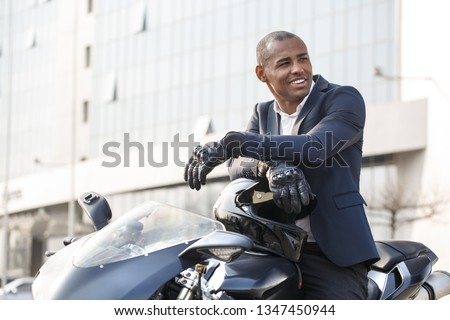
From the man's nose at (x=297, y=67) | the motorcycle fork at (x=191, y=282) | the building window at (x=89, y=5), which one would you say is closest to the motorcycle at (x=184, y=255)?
the motorcycle fork at (x=191, y=282)

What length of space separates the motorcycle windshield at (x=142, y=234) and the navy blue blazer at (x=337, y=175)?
1.23 feet

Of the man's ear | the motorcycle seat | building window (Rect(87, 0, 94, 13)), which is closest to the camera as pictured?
the man's ear

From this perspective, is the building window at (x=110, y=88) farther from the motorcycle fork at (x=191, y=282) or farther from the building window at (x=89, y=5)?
the motorcycle fork at (x=191, y=282)

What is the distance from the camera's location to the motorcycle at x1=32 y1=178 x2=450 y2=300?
2.60 metres

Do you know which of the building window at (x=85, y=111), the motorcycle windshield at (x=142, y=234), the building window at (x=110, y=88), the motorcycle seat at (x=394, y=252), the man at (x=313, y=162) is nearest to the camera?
the motorcycle windshield at (x=142, y=234)

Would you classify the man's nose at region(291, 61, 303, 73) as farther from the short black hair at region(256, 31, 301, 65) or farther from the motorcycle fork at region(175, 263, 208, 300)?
the motorcycle fork at region(175, 263, 208, 300)

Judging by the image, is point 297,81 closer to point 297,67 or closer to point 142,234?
point 297,67

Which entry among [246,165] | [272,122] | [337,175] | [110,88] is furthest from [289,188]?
[110,88]

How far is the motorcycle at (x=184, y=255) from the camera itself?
2596 millimetres

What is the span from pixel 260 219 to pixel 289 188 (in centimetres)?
20

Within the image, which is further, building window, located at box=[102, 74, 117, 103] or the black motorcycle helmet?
building window, located at box=[102, 74, 117, 103]

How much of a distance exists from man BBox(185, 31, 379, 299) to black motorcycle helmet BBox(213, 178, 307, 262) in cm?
7

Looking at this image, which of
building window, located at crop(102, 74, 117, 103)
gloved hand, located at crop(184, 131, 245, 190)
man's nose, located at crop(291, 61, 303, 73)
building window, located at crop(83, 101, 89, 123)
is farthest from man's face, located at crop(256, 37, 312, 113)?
building window, located at crop(83, 101, 89, 123)
